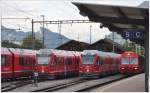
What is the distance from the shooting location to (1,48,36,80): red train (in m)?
34.3

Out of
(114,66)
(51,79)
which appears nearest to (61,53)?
(51,79)

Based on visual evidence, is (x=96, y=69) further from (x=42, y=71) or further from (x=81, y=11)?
(x=81, y=11)

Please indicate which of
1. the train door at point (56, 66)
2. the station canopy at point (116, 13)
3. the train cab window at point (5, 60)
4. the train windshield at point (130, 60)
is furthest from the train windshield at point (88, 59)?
the station canopy at point (116, 13)

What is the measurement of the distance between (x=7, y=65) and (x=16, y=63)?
1886 millimetres

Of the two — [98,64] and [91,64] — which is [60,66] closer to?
[91,64]

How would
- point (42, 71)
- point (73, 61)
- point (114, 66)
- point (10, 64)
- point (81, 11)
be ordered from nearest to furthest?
1. point (81, 11)
2. point (10, 64)
3. point (42, 71)
4. point (73, 61)
5. point (114, 66)

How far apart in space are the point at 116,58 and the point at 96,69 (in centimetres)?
1237

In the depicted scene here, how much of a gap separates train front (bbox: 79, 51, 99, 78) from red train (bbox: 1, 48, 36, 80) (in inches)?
152

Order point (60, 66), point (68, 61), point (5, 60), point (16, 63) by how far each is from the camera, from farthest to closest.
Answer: point (68, 61)
point (60, 66)
point (16, 63)
point (5, 60)

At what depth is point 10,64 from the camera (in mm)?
35250

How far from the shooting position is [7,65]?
34656 millimetres

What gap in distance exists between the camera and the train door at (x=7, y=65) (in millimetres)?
33938

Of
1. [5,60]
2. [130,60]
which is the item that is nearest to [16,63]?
[5,60]

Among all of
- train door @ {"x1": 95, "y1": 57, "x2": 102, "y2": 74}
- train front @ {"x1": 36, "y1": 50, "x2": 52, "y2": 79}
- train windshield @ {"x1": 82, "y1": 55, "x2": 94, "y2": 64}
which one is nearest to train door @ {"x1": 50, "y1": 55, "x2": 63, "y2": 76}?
train front @ {"x1": 36, "y1": 50, "x2": 52, "y2": 79}
